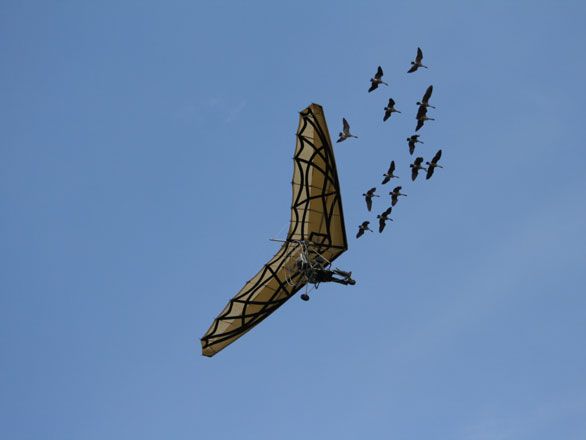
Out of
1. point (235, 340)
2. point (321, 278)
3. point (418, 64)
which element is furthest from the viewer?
point (418, 64)

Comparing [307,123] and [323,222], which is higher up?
[307,123]

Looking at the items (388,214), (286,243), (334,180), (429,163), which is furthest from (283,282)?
(429,163)

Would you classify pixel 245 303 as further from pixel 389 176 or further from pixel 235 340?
pixel 389 176

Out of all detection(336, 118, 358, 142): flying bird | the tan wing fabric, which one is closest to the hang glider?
the tan wing fabric

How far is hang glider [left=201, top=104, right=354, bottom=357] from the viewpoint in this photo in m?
43.2

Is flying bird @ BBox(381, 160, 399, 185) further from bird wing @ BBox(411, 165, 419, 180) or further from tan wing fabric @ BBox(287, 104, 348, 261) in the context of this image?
tan wing fabric @ BBox(287, 104, 348, 261)

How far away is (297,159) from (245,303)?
316 inches

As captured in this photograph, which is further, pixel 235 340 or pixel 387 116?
pixel 387 116

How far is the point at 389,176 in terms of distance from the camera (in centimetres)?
5175

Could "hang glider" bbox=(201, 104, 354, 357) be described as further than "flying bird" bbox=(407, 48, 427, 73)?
No

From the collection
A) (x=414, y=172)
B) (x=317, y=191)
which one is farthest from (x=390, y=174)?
(x=317, y=191)

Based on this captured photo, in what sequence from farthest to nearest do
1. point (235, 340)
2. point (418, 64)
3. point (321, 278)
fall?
point (418, 64), point (235, 340), point (321, 278)

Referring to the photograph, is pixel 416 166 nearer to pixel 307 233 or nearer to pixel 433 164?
pixel 433 164

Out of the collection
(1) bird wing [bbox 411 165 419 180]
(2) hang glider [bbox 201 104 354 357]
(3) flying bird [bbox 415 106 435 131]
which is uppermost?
(3) flying bird [bbox 415 106 435 131]
